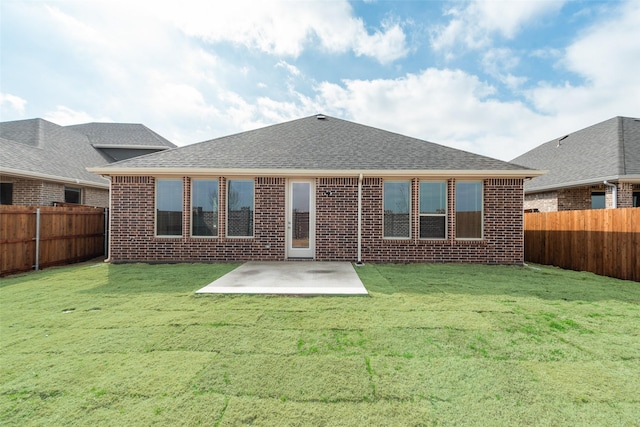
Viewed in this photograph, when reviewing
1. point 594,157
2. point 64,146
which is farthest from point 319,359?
point 64,146

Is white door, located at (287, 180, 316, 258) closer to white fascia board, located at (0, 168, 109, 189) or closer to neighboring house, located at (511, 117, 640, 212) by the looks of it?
white fascia board, located at (0, 168, 109, 189)

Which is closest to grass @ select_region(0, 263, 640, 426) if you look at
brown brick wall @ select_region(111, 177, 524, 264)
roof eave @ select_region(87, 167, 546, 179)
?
brown brick wall @ select_region(111, 177, 524, 264)

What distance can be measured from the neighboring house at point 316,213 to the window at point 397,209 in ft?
0.10

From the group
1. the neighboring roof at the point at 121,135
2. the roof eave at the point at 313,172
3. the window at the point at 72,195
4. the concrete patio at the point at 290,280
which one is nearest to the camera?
the concrete patio at the point at 290,280

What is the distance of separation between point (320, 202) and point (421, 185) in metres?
3.13

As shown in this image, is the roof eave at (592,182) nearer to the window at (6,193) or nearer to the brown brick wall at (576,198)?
the brown brick wall at (576,198)

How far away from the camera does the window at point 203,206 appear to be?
8.47m

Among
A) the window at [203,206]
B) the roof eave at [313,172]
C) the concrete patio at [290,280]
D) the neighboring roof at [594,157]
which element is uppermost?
the neighboring roof at [594,157]

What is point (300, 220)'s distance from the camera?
8.64 meters

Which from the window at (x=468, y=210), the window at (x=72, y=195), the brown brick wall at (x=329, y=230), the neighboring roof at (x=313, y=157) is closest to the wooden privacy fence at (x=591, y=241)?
the brown brick wall at (x=329, y=230)

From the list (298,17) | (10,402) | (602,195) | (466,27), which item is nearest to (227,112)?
(298,17)

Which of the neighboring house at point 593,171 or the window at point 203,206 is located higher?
the neighboring house at point 593,171

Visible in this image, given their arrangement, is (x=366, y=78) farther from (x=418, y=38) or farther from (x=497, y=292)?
(x=497, y=292)

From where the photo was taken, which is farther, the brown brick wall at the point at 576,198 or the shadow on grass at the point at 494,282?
the brown brick wall at the point at 576,198
